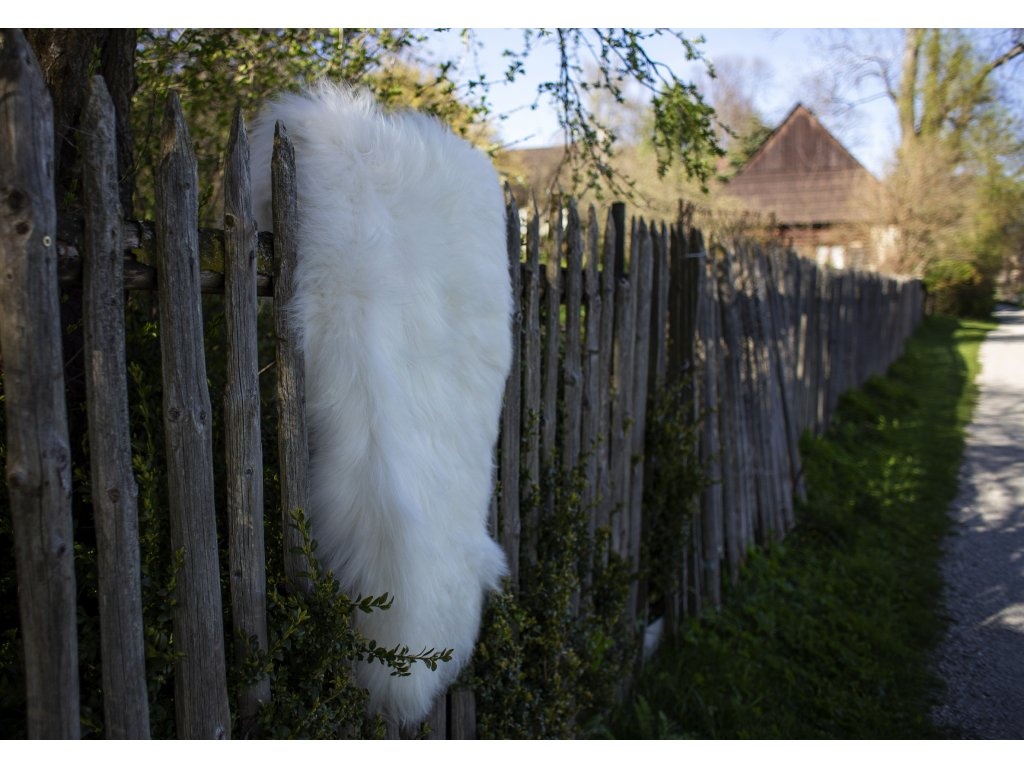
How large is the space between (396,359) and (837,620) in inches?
102

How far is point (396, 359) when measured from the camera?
177cm

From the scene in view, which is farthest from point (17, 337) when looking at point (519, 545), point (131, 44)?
point (519, 545)

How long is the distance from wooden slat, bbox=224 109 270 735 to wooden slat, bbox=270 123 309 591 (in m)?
0.07

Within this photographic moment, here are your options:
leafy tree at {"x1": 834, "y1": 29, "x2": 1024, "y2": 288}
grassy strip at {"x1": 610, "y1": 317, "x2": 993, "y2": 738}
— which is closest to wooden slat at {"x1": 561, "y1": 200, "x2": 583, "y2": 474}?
grassy strip at {"x1": 610, "y1": 317, "x2": 993, "y2": 738}

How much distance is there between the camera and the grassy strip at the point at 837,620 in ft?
9.11

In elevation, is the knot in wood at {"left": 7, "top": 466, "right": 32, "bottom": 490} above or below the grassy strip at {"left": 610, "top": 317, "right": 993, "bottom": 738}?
above

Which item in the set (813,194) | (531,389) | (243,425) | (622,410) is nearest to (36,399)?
(243,425)

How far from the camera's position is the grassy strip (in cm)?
278

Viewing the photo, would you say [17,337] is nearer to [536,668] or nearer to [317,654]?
[317,654]

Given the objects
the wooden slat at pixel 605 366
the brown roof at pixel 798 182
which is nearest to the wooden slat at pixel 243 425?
the wooden slat at pixel 605 366

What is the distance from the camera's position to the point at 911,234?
6.55m

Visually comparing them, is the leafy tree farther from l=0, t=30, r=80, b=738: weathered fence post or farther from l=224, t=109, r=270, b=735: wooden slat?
l=0, t=30, r=80, b=738: weathered fence post

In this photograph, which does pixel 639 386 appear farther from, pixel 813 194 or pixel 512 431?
pixel 813 194

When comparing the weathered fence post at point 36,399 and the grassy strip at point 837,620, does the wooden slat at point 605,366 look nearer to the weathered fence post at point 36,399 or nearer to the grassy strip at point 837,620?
the grassy strip at point 837,620
